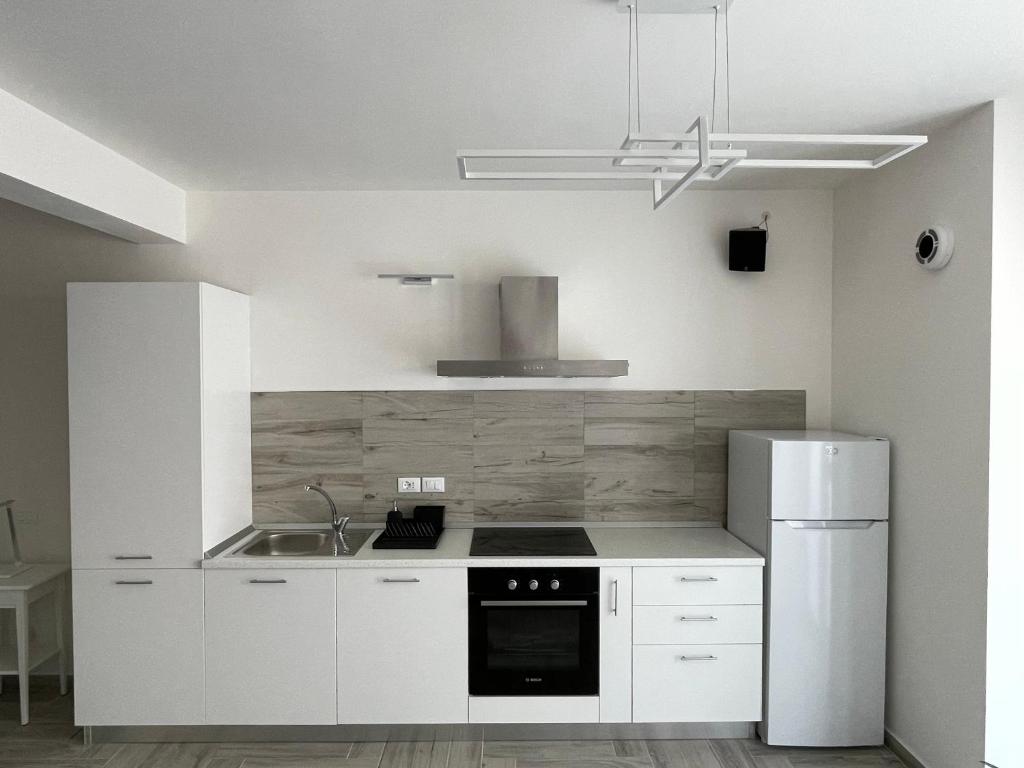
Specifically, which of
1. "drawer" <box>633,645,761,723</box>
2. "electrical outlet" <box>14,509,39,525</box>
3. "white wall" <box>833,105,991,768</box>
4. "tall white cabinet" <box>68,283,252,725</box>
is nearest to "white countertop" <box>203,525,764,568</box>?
"tall white cabinet" <box>68,283,252,725</box>

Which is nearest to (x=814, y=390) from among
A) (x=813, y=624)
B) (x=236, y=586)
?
(x=813, y=624)

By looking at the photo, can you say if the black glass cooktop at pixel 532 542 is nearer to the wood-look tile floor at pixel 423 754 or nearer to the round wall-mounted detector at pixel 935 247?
the wood-look tile floor at pixel 423 754

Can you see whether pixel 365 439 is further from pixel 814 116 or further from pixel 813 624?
pixel 814 116

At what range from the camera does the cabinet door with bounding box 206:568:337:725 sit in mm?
3164

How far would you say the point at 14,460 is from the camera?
3742 millimetres

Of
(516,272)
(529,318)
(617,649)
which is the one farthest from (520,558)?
(516,272)

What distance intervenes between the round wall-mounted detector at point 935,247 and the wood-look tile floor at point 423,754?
220 cm

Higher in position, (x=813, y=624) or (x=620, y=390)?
(x=620, y=390)

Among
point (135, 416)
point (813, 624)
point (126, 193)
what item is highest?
point (126, 193)

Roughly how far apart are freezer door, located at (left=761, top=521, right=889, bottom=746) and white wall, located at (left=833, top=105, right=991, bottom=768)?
0.37 ft

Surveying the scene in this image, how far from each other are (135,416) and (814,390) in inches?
137

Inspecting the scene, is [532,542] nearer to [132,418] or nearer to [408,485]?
[408,485]

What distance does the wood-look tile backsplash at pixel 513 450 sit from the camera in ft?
12.4

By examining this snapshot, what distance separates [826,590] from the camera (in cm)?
310
